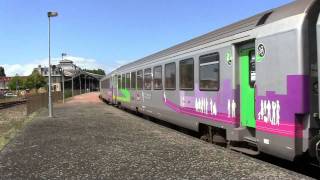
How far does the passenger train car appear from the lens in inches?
322

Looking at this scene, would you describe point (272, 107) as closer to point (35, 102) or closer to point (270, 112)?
point (270, 112)

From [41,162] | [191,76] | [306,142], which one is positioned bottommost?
[41,162]

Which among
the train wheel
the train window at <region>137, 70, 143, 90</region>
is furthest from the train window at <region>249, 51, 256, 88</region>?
the train window at <region>137, 70, 143, 90</region>

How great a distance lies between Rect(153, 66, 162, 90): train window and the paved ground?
11.0 ft

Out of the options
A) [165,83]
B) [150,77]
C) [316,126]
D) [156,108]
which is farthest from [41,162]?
[150,77]

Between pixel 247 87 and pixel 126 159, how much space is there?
120 inches

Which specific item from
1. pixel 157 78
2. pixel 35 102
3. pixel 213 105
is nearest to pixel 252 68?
pixel 213 105

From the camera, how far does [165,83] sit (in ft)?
58.9

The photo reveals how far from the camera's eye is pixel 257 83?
9.73 meters

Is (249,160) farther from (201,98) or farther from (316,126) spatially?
(201,98)

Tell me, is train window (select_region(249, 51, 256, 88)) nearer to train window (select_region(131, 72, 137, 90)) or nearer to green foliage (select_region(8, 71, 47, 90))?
train window (select_region(131, 72, 137, 90))

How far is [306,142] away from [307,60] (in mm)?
1336

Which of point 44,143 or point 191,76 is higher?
point 191,76

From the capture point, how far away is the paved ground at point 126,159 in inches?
360
